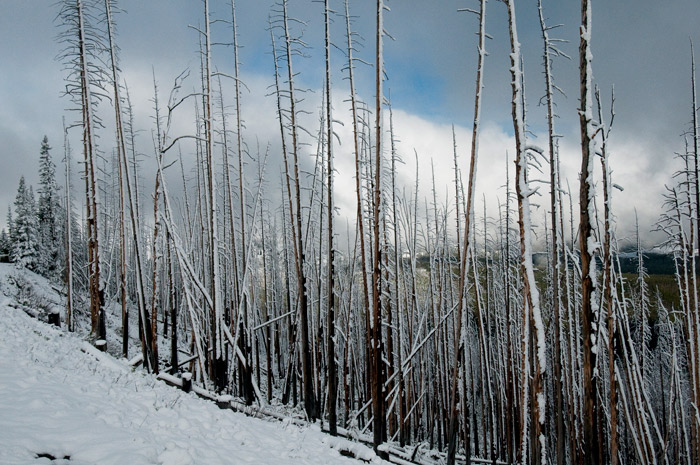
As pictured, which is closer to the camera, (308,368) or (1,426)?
(1,426)

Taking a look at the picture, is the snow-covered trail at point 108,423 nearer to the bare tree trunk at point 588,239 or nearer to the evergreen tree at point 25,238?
the bare tree trunk at point 588,239

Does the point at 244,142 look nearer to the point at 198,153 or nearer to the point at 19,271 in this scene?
the point at 198,153

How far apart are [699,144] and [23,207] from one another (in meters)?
A: 43.0

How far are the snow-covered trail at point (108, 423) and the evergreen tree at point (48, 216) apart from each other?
30711 mm

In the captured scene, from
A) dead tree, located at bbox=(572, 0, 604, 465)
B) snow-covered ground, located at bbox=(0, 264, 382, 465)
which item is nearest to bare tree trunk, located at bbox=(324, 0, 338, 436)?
snow-covered ground, located at bbox=(0, 264, 382, 465)

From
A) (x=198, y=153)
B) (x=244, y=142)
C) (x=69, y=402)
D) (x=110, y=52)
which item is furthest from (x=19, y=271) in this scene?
(x=69, y=402)

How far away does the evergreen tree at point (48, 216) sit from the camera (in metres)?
33.6

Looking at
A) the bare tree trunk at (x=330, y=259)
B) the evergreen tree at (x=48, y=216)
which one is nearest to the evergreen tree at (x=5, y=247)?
the evergreen tree at (x=48, y=216)

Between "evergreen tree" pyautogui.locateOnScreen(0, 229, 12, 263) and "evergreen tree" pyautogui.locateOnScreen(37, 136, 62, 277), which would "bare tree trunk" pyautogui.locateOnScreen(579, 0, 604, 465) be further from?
"evergreen tree" pyautogui.locateOnScreen(0, 229, 12, 263)

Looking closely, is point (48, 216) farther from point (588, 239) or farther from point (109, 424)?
point (588, 239)

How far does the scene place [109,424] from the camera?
15.7 feet

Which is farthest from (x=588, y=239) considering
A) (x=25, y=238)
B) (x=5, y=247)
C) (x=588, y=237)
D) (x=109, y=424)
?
(x=5, y=247)

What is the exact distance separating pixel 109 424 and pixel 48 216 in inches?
1535

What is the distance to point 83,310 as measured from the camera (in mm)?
24938
